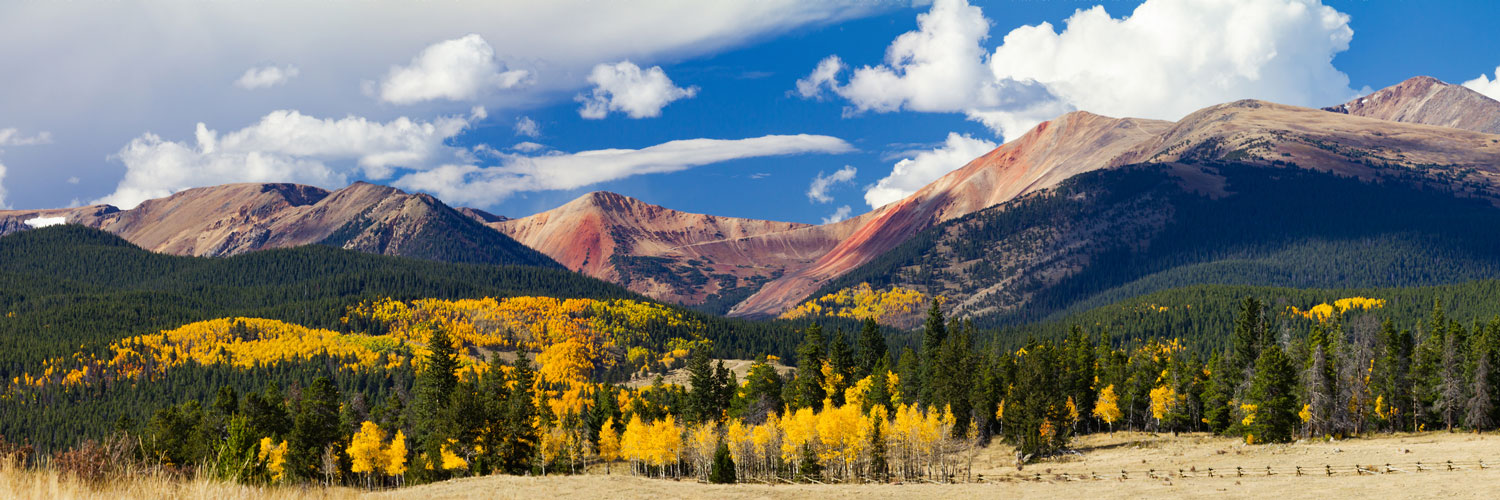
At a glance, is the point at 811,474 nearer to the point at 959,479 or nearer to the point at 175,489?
the point at 959,479

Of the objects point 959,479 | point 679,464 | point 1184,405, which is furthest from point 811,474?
point 1184,405

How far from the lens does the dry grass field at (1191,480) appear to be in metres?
57.0

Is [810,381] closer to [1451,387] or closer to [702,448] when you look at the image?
[702,448]

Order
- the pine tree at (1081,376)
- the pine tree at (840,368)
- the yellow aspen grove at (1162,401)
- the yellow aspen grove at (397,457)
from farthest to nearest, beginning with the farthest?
the pine tree at (840,368) < the pine tree at (1081,376) < the yellow aspen grove at (1162,401) < the yellow aspen grove at (397,457)

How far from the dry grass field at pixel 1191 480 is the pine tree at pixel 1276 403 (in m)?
2.89

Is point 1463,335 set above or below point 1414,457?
above

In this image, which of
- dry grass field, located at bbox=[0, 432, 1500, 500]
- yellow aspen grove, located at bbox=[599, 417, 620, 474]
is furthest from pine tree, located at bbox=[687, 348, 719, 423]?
dry grass field, located at bbox=[0, 432, 1500, 500]

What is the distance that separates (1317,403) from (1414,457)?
28412mm

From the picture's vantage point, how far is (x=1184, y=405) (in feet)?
402

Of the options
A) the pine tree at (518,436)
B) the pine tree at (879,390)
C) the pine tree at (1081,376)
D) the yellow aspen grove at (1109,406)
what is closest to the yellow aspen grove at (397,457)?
the pine tree at (518,436)

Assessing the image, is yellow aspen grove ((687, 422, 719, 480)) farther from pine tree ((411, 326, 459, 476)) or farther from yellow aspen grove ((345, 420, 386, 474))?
yellow aspen grove ((345, 420, 386, 474))

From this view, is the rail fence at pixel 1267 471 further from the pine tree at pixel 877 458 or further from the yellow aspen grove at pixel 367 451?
the yellow aspen grove at pixel 367 451

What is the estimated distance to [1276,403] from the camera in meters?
97.8

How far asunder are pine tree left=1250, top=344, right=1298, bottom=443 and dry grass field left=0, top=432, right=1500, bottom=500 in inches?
114
